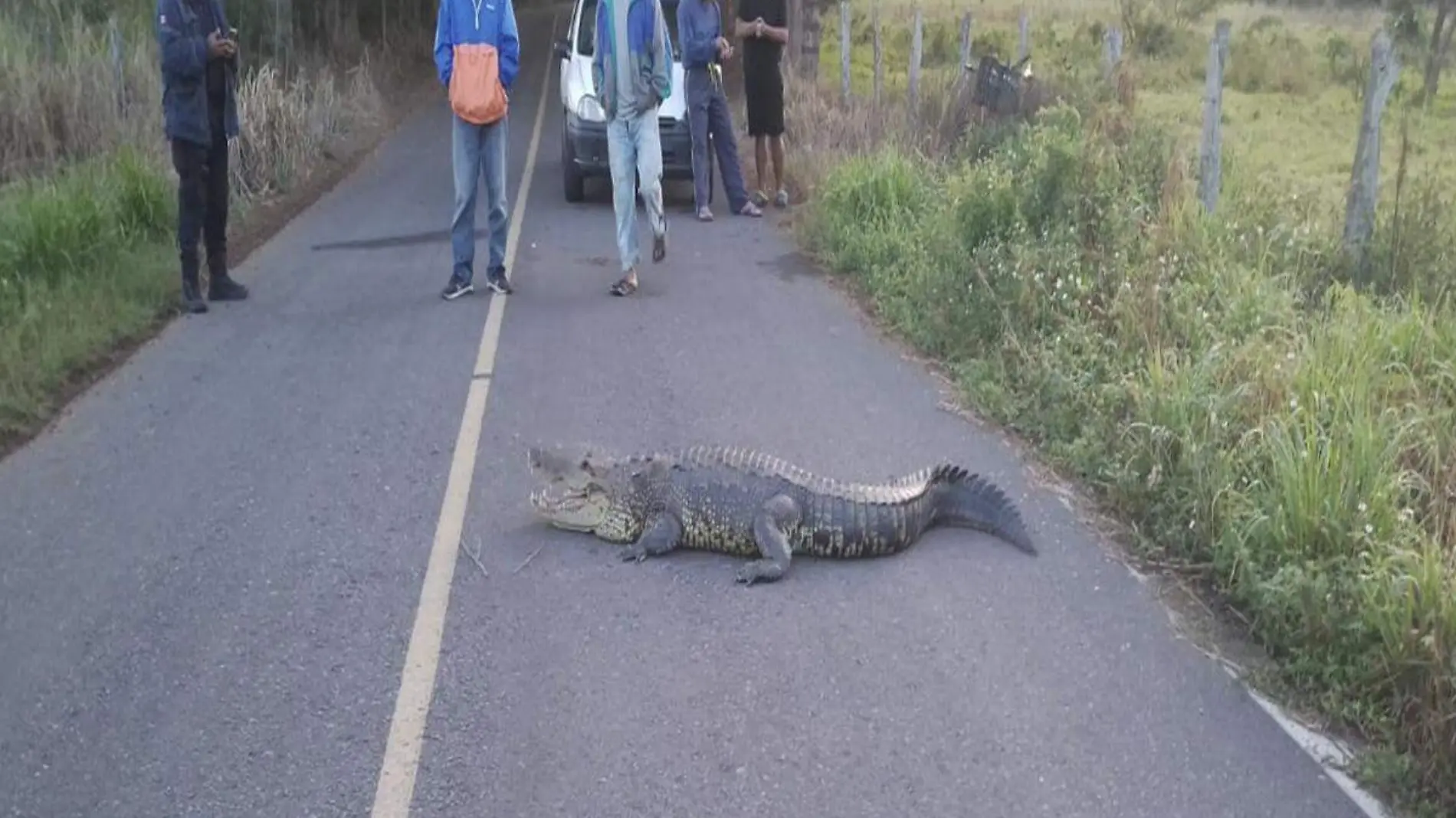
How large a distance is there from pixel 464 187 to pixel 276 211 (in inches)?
206

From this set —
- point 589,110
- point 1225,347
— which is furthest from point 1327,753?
point 589,110

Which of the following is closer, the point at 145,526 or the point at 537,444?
the point at 145,526

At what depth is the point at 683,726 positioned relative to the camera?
4934 mm

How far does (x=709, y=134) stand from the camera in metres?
14.5

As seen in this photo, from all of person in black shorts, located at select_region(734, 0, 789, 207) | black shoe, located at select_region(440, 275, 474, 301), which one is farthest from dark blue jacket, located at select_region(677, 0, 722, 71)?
black shoe, located at select_region(440, 275, 474, 301)

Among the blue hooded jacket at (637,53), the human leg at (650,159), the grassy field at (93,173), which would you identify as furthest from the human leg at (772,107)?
the grassy field at (93,173)

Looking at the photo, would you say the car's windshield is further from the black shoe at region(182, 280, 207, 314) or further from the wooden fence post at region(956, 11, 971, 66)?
the black shoe at region(182, 280, 207, 314)

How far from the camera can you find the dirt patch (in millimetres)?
8867

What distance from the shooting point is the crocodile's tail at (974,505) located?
650cm

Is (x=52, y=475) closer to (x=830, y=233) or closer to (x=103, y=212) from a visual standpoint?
(x=103, y=212)

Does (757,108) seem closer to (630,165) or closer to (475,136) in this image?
(630,165)

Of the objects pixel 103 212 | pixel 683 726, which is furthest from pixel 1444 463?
pixel 103 212

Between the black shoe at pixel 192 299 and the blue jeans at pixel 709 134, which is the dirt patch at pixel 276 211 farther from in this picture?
the blue jeans at pixel 709 134

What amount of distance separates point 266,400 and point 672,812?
498 cm
